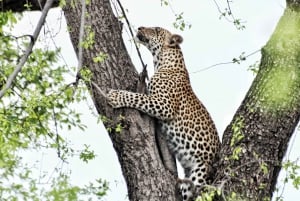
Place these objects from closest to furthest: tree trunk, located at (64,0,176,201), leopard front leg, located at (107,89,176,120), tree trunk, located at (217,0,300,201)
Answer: tree trunk, located at (217,0,300,201) → tree trunk, located at (64,0,176,201) → leopard front leg, located at (107,89,176,120)

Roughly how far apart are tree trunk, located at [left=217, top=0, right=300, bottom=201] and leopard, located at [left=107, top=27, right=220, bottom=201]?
2.07ft

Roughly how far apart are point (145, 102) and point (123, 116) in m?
0.41

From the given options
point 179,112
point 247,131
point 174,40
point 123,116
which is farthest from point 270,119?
point 174,40

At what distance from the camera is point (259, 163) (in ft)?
18.9

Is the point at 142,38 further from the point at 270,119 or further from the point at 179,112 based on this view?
the point at 270,119

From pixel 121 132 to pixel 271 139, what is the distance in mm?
1083

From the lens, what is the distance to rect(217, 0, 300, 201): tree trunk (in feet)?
19.1

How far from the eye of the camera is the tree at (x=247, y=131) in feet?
19.1

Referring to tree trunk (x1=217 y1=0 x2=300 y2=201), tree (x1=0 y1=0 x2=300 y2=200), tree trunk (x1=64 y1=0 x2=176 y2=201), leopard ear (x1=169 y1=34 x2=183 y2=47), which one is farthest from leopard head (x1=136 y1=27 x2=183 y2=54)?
tree trunk (x1=217 y1=0 x2=300 y2=201)

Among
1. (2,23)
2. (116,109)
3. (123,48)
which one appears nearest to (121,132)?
Answer: (116,109)

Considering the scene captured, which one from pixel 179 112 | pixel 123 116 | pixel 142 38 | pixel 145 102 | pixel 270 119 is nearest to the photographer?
pixel 270 119

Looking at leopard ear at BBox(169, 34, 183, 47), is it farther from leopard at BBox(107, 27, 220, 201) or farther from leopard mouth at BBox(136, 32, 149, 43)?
leopard mouth at BBox(136, 32, 149, 43)

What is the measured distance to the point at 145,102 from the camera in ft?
21.9

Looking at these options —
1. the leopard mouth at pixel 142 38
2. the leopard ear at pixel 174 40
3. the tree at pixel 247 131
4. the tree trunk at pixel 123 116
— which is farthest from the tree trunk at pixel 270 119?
the leopard mouth at pixel 142 38
